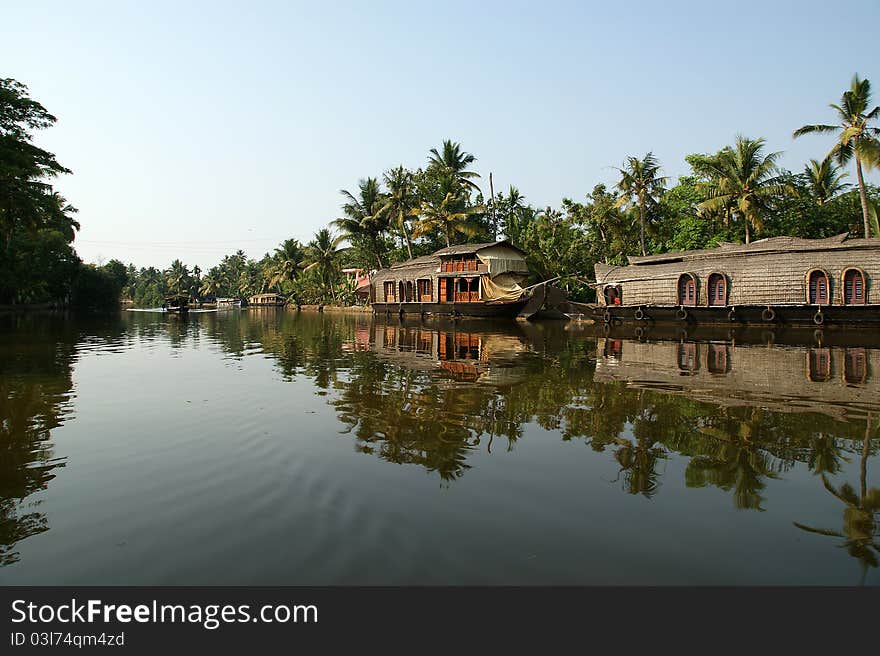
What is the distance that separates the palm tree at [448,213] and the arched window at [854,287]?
83.3 feet

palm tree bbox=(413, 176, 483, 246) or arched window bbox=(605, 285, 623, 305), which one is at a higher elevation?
A: palm tree bbox=(413, 176, 483, 246)

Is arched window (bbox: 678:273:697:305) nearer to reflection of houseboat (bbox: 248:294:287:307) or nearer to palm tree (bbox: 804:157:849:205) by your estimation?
palm tree (bbox: 804:157:849:205)

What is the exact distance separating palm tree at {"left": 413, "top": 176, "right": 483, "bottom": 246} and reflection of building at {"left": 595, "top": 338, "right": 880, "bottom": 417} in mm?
27268

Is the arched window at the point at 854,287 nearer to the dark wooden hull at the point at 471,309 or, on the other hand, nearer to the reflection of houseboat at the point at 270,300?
the dark wooden hull at the point at 471,309

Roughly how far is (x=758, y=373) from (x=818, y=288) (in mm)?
14498

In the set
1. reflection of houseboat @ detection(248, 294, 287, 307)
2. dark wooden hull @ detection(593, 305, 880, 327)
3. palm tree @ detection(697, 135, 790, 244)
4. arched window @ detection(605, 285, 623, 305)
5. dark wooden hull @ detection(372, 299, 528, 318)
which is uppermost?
palm tree @ detection(697, 135, 790, 244)

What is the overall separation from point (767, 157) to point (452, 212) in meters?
22.4

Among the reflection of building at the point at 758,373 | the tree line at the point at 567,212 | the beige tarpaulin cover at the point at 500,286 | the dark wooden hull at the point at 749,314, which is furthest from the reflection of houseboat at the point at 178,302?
the reflection of building at the point at 758,373

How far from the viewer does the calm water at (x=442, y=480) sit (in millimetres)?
3207

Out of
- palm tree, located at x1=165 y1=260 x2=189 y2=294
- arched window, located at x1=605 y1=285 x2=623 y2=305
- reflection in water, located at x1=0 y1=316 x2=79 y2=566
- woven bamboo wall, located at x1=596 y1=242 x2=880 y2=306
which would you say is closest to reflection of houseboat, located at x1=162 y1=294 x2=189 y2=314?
reflection in water, located at x1=0 y1=316 x2=79 y2=566

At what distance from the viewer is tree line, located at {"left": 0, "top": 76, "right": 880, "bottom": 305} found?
25.1 metres

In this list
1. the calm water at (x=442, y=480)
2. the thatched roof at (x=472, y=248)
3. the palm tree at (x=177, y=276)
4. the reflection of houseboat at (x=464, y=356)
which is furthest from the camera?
the palm tree at (x=177, y=276)

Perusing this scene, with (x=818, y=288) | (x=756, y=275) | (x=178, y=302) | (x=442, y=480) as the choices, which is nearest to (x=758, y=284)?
(x=756, y=275)

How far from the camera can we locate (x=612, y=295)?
1152 inches
